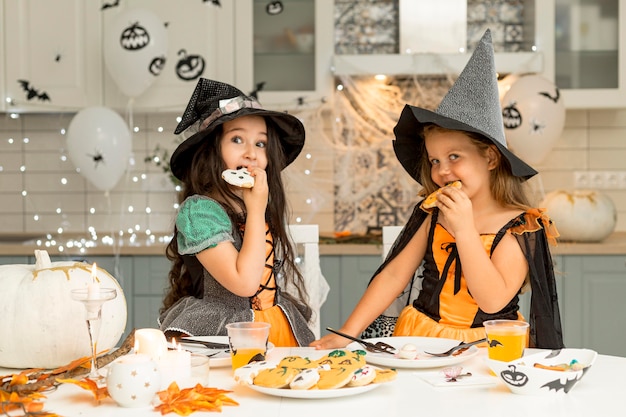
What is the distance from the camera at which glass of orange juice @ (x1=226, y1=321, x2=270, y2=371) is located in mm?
1320

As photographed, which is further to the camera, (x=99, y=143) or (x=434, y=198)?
(x=99, y=143)

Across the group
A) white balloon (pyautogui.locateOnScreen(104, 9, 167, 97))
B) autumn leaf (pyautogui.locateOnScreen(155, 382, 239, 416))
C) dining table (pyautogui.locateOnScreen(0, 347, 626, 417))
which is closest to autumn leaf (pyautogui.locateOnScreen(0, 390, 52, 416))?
dining table (pyautogui.locateOnScreen(0, 347, 626, 417))

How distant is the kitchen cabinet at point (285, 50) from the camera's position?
3.53 meters

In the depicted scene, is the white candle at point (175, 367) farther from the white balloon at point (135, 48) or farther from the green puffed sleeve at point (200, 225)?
the white balloon at point (135, 48)

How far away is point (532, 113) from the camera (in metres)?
3.28

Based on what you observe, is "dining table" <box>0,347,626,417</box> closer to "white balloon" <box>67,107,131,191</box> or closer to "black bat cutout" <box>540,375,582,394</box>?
"black bat cutout" <box>540,375,582,394</box>

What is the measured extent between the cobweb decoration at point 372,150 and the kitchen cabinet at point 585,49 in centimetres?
48

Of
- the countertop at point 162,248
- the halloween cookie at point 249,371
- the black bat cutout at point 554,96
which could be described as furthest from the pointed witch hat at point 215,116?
the black bat cutout at point 554,96

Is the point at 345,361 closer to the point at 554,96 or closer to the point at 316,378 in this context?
the point at 316,378

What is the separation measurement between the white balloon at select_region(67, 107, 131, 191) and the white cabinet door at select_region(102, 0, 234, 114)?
0.27 m

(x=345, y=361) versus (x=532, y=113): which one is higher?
(x=532, y=113)

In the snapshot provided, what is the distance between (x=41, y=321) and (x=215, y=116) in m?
0.79

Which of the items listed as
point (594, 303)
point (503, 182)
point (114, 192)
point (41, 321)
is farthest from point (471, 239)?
point (114, 192)

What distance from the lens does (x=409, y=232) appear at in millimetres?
2049
